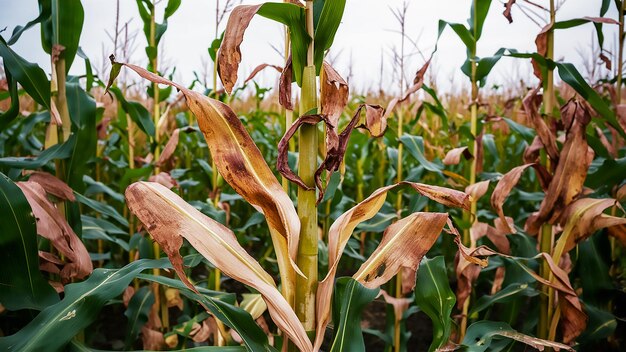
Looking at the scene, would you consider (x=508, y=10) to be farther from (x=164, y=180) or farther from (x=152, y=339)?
(x=152, y=339)

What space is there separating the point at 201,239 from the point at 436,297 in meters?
0.78

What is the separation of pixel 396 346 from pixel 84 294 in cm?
154

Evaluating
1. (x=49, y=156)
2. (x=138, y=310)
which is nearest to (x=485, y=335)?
(x=138, y=310)

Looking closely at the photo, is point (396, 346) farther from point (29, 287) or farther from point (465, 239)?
point (29, 287)

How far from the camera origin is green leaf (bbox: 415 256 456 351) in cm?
131

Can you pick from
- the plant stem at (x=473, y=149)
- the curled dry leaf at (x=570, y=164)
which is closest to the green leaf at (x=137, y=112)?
the plant stem at (x=473, y=149)

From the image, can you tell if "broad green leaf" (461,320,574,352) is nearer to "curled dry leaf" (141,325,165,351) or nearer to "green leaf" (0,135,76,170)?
"curled dry leaf" (141,325,165,351)

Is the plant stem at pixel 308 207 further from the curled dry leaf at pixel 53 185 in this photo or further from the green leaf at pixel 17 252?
the curled dry leaf at pixel 53 185

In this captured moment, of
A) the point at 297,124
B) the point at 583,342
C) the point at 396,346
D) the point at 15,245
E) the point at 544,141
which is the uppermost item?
the point at 297,124

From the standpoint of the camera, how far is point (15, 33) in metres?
1.62

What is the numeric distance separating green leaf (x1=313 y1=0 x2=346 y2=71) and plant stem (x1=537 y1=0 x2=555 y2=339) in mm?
1177

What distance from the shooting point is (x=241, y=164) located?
989mm

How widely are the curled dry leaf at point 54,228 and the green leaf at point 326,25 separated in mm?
A: 952

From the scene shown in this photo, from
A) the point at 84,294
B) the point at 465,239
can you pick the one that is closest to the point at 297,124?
the point at 84,294
